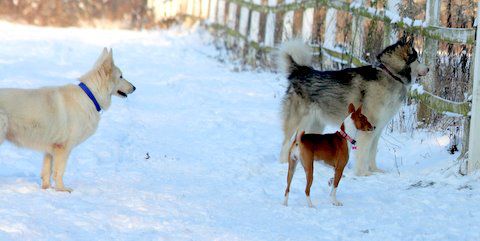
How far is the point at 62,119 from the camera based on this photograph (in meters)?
6.03

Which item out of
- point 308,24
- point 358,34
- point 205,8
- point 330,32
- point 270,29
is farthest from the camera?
point 205,8

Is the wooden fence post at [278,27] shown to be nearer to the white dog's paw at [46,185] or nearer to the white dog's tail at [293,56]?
the white dog's tail at [293,56]

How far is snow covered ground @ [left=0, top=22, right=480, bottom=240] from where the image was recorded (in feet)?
16.7

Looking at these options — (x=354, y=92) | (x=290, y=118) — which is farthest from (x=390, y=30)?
(x=290, y=118)

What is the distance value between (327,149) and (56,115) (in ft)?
7.20

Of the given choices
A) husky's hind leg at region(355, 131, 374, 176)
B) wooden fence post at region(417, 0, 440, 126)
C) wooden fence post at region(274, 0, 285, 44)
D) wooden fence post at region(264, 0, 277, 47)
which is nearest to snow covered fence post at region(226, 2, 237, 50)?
wooden fence post at region(264, 0, 277, 47)

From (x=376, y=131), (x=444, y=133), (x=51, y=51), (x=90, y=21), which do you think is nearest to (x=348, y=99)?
(x=376, y=131)

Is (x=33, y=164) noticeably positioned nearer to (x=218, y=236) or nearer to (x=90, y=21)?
(x=218, y=236)

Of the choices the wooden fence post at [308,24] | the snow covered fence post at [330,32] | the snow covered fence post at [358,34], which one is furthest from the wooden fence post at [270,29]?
the snow covered fence post at [358,34]

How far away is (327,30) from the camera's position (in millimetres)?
12953

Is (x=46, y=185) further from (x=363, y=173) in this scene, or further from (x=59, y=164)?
(x=363, y=173)

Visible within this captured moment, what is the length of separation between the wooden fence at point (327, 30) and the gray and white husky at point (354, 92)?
20.0 inches

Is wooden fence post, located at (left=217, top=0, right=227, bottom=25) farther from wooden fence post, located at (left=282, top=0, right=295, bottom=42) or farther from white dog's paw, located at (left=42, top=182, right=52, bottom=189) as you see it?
white dog's paw, located at (left=42, top=182, right=52, bottom=189)

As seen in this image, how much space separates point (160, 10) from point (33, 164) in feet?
73.8
